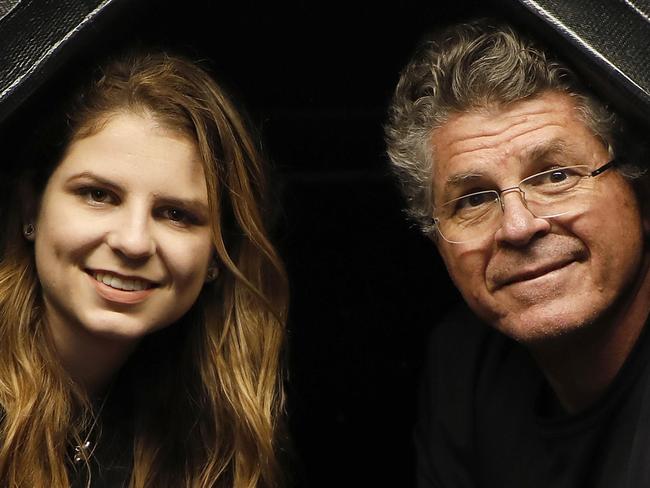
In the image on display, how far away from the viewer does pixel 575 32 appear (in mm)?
1946

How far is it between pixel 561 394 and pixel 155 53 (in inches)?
44.5

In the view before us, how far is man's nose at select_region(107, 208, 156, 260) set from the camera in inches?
80.2

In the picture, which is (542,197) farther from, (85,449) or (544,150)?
(85,449)

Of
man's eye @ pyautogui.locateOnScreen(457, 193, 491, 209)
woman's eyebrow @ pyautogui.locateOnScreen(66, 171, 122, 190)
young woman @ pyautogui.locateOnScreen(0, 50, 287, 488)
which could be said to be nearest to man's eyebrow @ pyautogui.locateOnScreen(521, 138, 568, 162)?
man's eye @ pyautogui.locateOnScreen(457, 193, 491, 209)

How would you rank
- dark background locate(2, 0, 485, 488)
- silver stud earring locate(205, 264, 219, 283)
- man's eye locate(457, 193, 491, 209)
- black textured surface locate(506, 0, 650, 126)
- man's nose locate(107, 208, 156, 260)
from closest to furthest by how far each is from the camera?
black textured surface locate(506, 0, 650, 126) → man's nose locate(107, 208, 156, 260) → man's eye locate(457, 193, 491, 209) → silver stud earring locate(205, 264, 219, 283) → dark background locate(2, 0, 485, 488)

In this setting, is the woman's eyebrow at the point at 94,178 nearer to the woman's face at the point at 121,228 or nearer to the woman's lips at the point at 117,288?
the woman's face at the point at 121,228

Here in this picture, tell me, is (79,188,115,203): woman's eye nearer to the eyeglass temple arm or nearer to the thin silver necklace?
the thin silver necklace

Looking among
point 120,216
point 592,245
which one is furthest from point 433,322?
point 120,216

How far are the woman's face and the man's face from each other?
1.82ft

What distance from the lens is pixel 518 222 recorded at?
205 centimetres

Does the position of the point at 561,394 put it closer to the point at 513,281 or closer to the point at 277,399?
the point at 513,281

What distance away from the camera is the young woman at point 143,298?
2.08 metres

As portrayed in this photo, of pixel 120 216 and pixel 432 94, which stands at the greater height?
pixel 432 94

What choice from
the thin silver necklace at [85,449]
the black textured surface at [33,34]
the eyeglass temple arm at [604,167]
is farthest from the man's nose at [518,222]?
the thin silver necklace at [85,449]
